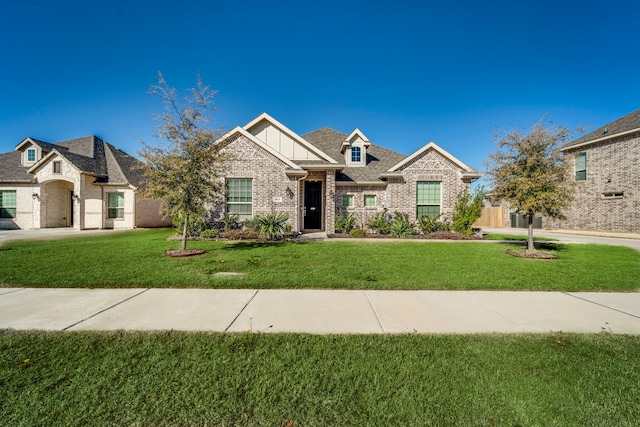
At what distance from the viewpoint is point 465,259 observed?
28.1ft

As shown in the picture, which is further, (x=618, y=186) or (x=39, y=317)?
(x=618, y=186)

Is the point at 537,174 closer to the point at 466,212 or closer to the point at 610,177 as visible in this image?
the point at 466,212

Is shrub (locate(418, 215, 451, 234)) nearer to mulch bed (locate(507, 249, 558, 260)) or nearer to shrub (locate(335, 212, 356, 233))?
shrub (locate(335, 212, 356, 233))

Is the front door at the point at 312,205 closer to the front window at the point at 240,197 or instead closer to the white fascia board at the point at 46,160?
the front window at the point at 240,197

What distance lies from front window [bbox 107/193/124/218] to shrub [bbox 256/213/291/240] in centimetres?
1201

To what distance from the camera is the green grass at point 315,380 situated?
2139mm

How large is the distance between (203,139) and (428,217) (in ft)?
39.9

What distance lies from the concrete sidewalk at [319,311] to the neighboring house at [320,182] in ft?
28.6

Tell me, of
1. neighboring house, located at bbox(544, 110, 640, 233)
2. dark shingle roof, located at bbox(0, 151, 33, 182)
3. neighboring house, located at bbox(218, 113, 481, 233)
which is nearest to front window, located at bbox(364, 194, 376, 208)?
neighboring house, located at bbox(218, 113, 481, 233)

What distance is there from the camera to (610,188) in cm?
1920

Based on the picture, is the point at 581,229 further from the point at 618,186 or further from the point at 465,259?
the point at 465,259

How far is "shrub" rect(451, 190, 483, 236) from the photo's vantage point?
47.4 feet

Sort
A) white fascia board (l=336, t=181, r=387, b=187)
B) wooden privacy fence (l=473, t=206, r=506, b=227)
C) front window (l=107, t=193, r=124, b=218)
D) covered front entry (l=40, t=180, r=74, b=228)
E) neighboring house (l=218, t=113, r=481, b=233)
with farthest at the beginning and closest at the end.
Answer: wooden privacy fence (l=473, t=206, r=506, b=227) < front window (l=107, t=193, r=124, b=218) < covered front entry (l=40, t=180, r=74, b=228) < white fascia board (l=336, t=181, r=387, b=187) < neighboring house (l=218, t=113, r=481, b=233)

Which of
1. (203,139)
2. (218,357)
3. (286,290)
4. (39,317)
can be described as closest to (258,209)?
(203,139)
